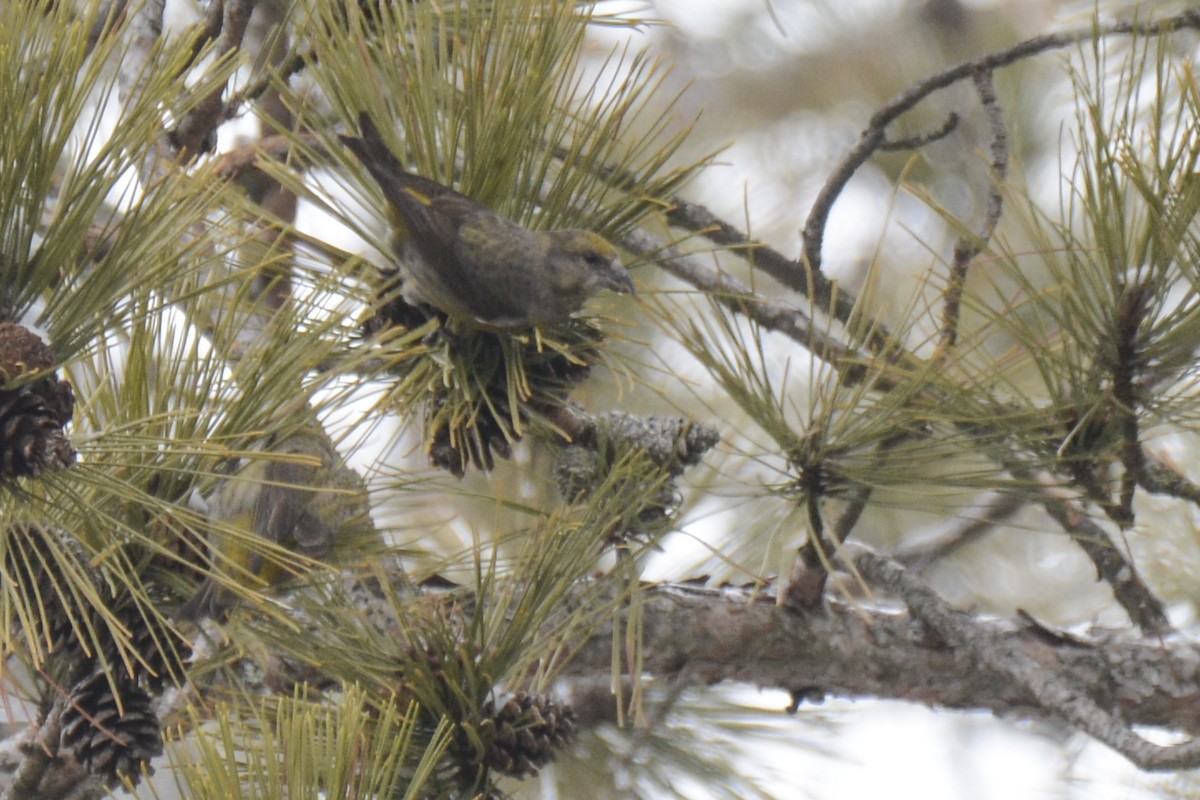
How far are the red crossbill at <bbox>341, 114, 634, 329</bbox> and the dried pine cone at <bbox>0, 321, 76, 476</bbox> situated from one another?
0.65 meters

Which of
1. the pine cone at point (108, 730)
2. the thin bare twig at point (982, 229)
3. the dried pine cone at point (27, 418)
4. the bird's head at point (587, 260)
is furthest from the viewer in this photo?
the bird's head at point (587, 260)

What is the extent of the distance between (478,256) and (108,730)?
2.45 feet

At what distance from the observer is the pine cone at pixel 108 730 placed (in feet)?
4.57

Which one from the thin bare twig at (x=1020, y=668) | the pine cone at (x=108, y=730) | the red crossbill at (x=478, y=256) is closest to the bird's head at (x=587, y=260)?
the red crossbill at (x=478, y=256)

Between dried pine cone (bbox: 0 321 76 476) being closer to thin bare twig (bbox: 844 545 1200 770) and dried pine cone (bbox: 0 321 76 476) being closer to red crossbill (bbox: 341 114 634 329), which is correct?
red crossbill (bbox: 341 114 634 329)

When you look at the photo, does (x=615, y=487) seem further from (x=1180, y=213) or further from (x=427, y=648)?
(x=1180, y=213)

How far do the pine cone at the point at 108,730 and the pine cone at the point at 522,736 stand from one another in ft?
1.25

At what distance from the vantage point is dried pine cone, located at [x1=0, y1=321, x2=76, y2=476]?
1.03 m

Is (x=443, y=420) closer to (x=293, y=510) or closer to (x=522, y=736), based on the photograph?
(x=293, y=510)

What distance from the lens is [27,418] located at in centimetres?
105

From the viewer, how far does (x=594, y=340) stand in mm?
1776

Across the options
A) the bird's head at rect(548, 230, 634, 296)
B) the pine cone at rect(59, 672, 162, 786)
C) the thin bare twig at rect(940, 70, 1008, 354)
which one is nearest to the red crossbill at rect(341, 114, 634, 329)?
the bird's head at rect(548, 230, 634, 296)

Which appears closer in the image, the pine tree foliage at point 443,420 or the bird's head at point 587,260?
the pine tree foliage at point 443,420

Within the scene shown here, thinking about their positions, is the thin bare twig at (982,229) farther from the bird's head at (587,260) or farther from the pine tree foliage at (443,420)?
the bird's head at (587,260)
